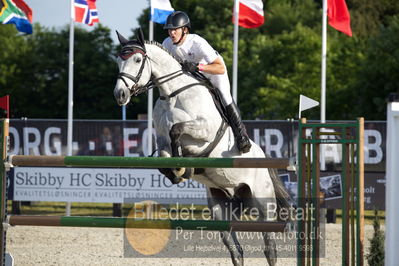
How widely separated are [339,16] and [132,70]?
8.48m

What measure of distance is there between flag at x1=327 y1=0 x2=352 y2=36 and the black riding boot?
25.1 feet

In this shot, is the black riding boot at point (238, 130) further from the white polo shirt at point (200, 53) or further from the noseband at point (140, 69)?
the noseband at point (140, 69)

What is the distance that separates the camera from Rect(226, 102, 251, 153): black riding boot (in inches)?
235

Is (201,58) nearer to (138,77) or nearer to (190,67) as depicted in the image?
(190,67)

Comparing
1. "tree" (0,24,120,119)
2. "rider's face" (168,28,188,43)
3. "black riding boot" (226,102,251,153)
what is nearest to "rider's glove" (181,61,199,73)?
"rider's face" (168,28,188,43)

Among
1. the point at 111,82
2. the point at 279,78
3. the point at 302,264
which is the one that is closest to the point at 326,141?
the point at 302,264

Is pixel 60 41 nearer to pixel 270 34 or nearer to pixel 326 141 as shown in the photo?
pixel 270 34

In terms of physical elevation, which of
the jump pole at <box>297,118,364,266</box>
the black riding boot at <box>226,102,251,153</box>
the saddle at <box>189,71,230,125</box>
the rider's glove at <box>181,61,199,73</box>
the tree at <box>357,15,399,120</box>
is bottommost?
the jump pole at <box>297,118,364,266</box>

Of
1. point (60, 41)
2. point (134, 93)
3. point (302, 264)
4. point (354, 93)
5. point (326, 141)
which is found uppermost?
point (60, 41)

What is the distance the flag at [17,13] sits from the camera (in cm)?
1355

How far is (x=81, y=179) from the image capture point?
12.4m

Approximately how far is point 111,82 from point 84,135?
75.9ft

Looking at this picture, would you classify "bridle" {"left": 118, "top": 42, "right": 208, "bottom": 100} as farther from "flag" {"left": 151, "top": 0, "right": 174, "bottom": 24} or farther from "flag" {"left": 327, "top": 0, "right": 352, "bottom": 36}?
"flag" {"left": 327, "top": 0, "right": 352, "bottom": 36}

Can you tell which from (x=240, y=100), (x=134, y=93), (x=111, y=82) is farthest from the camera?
(x=111, y=82)
